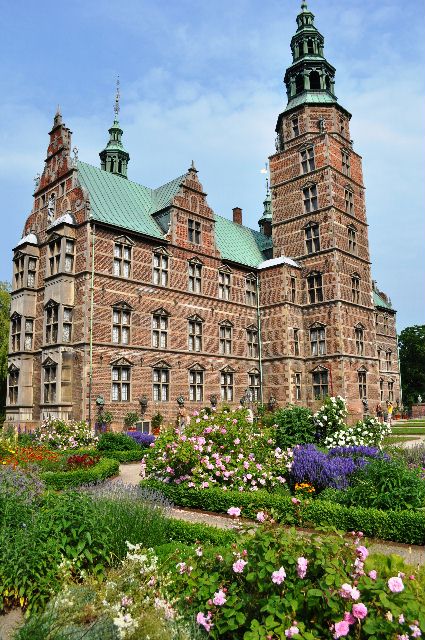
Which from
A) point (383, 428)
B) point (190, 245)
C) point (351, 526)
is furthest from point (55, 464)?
point (190, 245)

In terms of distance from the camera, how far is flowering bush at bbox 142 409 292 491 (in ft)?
35.1

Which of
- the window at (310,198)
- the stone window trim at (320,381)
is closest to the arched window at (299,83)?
the window at (310,198)

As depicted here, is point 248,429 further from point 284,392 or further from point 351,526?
point 284,392

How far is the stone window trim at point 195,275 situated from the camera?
2862 centimetres

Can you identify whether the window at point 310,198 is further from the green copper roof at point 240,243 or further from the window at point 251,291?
the window at point 251,291

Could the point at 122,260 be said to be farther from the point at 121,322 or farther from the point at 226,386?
the point at 226,386

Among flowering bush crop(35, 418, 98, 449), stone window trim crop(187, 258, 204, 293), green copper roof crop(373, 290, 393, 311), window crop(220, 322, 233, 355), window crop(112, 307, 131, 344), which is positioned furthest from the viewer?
green copper roof crop(373, 290, 393, 311)

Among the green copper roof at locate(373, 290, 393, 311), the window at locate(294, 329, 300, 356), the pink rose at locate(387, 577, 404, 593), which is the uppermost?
the green copper roof at locate(373, 290, 393, 311)

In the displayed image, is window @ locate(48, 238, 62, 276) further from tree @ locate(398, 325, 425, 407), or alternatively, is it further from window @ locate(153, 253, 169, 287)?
tree @ locate(398, 325, 425, 407)

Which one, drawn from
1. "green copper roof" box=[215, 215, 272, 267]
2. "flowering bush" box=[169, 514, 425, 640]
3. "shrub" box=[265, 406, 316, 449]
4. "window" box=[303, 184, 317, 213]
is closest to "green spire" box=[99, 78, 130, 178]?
"green copper roof" box=[215, 215, 272, 267]

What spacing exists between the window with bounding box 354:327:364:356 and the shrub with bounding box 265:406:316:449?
1848 centimetres

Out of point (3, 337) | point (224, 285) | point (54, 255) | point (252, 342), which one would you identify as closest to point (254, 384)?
point (252, 342)

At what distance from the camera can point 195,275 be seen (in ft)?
95.4

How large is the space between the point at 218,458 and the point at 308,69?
34.6 m
